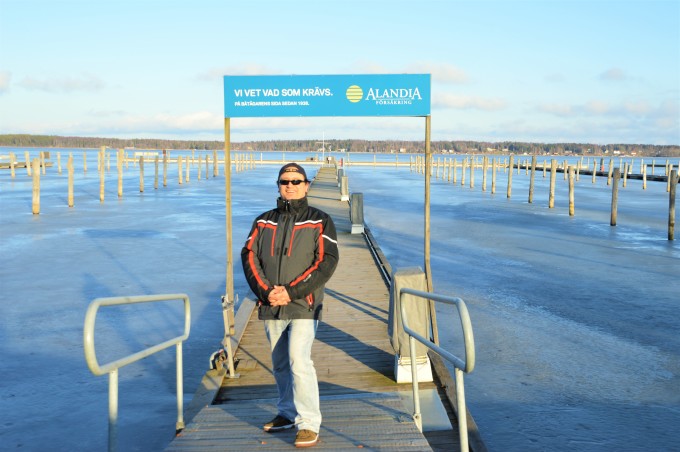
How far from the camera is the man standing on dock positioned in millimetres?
4316

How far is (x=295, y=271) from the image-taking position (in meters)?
4.37

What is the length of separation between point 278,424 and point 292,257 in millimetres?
1204

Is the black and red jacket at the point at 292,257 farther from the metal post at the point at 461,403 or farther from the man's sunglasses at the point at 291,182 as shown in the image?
the metal post at the point at 461,403

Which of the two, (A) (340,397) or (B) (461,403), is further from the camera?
(A) (340,397)

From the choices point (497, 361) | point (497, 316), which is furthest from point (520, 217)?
point (497, 361)

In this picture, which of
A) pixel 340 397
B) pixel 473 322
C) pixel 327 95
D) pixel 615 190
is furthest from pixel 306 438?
pixel 615 190

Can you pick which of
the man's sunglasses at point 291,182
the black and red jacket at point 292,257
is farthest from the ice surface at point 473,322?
Result: the man's sunglasses at point 291,182

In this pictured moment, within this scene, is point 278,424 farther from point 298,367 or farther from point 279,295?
point 279,295

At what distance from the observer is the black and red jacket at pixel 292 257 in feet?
14.3

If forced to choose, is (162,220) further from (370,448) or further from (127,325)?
(370,448)

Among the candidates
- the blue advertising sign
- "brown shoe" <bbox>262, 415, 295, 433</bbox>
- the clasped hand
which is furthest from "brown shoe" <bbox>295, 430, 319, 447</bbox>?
the blue advertising sign

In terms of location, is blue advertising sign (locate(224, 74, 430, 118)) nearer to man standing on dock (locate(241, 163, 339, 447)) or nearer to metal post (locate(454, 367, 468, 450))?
man standing on dock (locate(241, 163, 339, 447))

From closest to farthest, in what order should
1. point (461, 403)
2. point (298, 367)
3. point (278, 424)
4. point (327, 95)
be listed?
point (461, 403)
point (298, 367)
point (278, 424)
point (327, 95)

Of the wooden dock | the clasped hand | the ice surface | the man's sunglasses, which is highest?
the man's sunglasses
